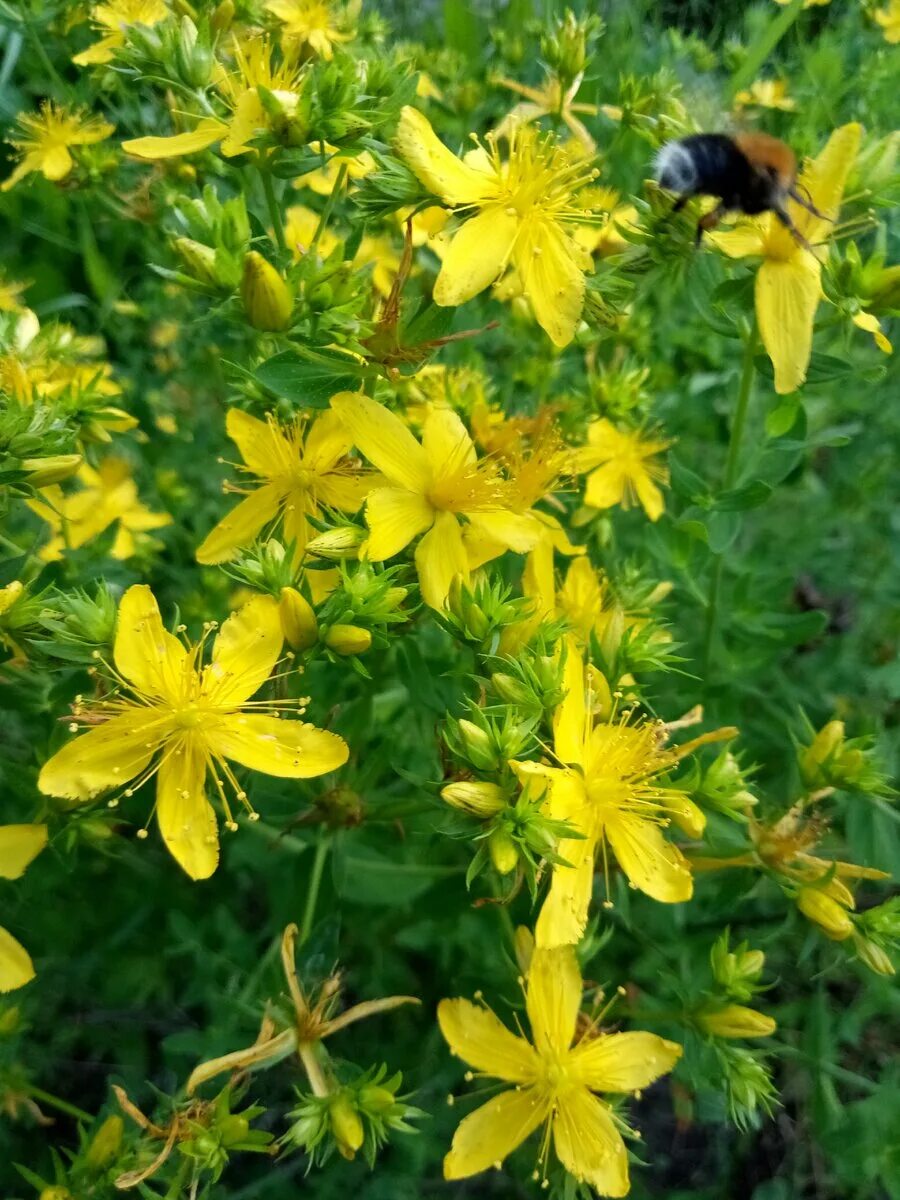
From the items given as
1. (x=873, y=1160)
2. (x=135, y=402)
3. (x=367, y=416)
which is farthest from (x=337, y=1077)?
(x=135, y=402)

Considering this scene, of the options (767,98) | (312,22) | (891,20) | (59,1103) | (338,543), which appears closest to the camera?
(338,543)

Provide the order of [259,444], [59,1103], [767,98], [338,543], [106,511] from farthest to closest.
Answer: [767,98] < [106,511] < [59,1103] < [259,444] < [338,543]

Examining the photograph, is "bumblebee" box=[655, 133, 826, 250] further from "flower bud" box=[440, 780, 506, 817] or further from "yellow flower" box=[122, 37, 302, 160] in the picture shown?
"flower bud" box=[440, 780, 506, 817]

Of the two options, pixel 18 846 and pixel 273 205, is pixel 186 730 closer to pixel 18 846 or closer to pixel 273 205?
pixel 18 846

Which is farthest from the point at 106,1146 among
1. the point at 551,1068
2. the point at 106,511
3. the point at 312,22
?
the point at 312,22

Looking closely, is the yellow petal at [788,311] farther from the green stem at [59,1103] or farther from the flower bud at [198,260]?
the green stem at [59,1103]

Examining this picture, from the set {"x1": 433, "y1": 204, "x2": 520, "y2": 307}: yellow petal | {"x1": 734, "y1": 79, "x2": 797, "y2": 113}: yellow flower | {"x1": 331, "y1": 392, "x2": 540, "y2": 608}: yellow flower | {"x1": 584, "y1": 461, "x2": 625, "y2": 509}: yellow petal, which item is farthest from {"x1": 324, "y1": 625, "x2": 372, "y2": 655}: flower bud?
{"x1": 734, "y1": 79, "x2": 797, "y2": 113}: yellow flower
